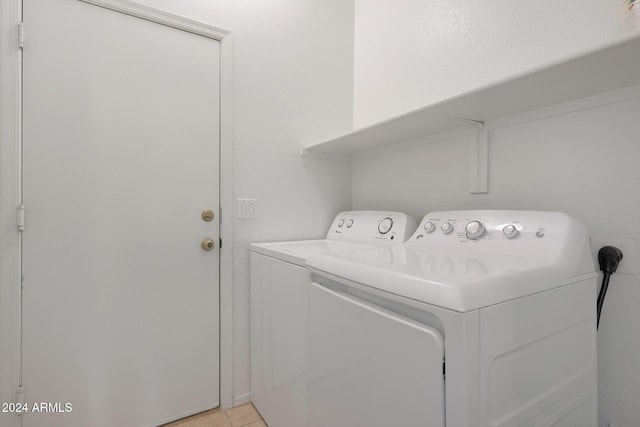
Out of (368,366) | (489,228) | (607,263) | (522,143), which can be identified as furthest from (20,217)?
(607,263)

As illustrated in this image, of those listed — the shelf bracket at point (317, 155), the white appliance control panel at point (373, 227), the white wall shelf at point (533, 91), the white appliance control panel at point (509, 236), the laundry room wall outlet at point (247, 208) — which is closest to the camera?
the white wall shelf at point (533, 91)

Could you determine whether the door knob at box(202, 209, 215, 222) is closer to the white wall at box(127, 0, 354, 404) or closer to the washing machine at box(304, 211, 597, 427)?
the white wall at box(127, 0, 354, 404)

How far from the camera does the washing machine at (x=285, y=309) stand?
3.79 ft

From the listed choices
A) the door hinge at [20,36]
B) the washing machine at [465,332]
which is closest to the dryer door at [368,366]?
the washing machine at [465,332]

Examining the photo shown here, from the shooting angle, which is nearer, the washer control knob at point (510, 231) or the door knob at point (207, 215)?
the washer control knob at point (510, 231)

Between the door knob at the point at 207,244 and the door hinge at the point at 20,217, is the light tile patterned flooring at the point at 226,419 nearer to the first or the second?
the door knob at the point at 207,244

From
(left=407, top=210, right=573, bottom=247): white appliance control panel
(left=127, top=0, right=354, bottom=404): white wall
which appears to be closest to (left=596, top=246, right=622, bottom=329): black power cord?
(left=407, top=210, right=573, bottom=247): white appliance control panel

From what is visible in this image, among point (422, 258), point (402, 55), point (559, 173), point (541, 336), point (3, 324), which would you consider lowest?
point (3, 324)

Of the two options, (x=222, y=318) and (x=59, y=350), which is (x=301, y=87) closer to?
(x=222, y=318)

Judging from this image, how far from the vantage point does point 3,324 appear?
45.2 inches

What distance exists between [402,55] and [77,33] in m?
1.58

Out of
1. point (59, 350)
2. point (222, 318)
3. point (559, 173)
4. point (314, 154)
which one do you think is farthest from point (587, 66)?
point (59, 350)

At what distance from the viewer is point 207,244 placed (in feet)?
5.04

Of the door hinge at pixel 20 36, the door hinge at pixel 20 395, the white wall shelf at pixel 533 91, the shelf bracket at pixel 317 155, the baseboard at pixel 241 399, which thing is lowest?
the baseboard at pixel 241 399
